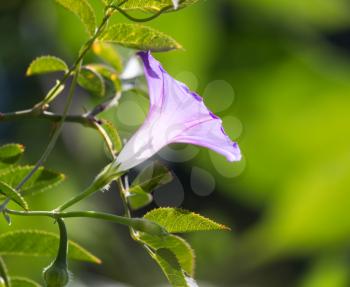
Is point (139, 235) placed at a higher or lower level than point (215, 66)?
higher

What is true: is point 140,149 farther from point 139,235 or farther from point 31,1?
point 31,1

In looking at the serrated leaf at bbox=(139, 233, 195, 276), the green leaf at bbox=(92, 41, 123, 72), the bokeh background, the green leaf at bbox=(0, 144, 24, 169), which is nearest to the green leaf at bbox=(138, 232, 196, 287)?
the serrated leaf at bbox=(139, 233, 195, 276)

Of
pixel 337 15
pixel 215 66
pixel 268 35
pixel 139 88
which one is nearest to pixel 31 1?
pixel 215 66

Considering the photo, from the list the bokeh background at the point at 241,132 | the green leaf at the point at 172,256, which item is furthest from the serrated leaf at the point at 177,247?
the bokeh background at the point at 241,132

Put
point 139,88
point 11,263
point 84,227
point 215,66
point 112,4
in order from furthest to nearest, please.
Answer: point 215,66
point 84,227
point 11,263
point 139,88
point 112,4

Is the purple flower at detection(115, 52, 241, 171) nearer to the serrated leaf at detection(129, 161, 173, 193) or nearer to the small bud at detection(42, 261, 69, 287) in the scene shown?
the serrated leaf at detection(129, 161, 173, 193)
